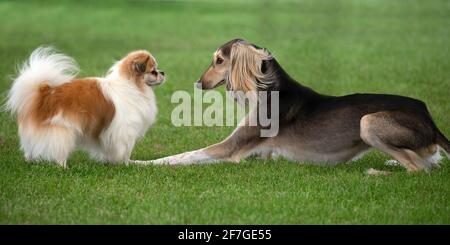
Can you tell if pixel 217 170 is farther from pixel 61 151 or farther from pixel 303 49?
pixel 303 49

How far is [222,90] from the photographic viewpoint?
15.1 meters

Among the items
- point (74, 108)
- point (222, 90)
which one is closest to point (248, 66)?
point (74, 108)

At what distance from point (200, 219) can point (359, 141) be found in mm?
2690

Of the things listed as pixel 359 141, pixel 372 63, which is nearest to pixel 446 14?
pixel 372 63

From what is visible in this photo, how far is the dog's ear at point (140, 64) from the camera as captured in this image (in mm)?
8977

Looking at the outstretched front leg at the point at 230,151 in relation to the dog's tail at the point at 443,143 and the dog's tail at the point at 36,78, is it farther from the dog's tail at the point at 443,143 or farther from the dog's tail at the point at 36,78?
the dog's tail at the point at 443,143

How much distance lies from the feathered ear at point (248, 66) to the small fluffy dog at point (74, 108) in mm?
1103

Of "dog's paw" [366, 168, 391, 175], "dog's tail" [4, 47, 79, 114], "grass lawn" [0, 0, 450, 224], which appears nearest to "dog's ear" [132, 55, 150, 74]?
"dog's tail" [4, 47, 79, 114]

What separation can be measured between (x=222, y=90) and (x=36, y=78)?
692cm

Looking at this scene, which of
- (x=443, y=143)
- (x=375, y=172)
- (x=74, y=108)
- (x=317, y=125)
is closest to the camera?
(x=74, y=108)

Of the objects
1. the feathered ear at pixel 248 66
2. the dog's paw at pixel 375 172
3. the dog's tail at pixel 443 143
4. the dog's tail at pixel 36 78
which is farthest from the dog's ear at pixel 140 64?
the dog's tail at pixel 443 143

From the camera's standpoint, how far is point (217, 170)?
347 inches

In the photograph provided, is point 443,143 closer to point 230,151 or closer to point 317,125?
point 317,125

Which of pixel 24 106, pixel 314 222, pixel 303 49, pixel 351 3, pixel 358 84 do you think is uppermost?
pixel 351 3
